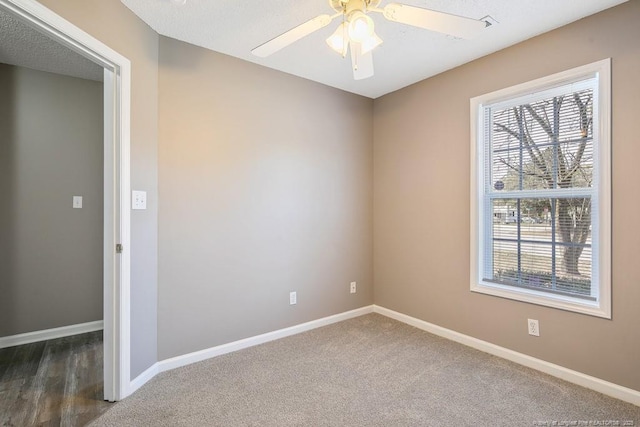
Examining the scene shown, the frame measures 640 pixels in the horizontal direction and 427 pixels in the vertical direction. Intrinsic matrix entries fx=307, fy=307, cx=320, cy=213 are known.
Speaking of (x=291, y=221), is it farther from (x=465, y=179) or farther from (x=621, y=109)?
(x=621, y=109)

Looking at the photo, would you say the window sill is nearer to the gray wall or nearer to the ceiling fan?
the ceiling fan

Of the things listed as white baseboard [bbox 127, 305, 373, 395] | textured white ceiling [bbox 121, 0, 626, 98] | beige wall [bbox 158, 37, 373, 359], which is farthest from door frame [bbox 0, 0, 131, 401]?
textured white ceiling [bbox 121, 0, 626, 98]

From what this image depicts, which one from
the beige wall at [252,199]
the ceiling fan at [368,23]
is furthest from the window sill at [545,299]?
the ceiling fan at [368,23]

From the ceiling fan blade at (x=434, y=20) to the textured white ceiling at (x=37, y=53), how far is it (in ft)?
8.04

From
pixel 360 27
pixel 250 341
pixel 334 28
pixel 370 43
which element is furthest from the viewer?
pixel 250 341

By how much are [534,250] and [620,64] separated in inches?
52.5

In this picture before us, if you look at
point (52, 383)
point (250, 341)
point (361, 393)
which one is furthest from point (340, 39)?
point (52, 383)

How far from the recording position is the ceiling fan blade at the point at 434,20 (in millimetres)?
1347

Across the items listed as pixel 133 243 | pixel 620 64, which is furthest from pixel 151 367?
pixel 620 64

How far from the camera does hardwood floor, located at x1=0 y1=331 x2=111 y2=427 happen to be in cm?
178

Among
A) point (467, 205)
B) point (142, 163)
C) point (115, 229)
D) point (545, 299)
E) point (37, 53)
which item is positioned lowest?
point (545, 299)

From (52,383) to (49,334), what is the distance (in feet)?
3.23

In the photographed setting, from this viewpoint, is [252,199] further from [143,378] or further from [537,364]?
[537,364]

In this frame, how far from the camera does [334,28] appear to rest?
2.18m
